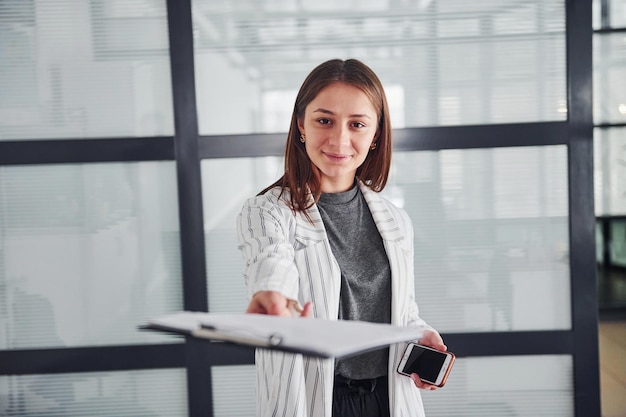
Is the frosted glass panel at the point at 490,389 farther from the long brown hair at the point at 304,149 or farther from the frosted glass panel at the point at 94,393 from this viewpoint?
the long brown hair at the point at 304,149

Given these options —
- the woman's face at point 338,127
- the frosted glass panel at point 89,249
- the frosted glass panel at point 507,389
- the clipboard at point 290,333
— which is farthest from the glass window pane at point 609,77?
the clipboard at point 290,333

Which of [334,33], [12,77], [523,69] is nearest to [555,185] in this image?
[523,69]

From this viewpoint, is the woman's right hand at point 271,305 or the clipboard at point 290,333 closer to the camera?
the clipboard at point 290,333

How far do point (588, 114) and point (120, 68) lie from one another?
2.13 metres

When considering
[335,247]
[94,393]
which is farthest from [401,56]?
[94,393]

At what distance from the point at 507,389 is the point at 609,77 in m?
1.83

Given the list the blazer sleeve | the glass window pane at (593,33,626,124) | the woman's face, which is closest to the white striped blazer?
the blazer sleeve

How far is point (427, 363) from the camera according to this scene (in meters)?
1.40

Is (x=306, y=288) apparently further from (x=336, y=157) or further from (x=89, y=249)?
(x=89, y=249)

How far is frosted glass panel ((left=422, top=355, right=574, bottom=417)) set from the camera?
2541mm

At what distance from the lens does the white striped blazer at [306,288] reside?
1289 millimetres

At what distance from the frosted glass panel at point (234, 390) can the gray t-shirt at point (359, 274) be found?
1303mm

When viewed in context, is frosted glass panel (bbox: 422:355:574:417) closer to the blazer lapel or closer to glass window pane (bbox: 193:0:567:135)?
glass window pane (bbox: 193:0:567:135)

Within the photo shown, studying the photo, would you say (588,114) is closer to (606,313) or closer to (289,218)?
(289,218)
